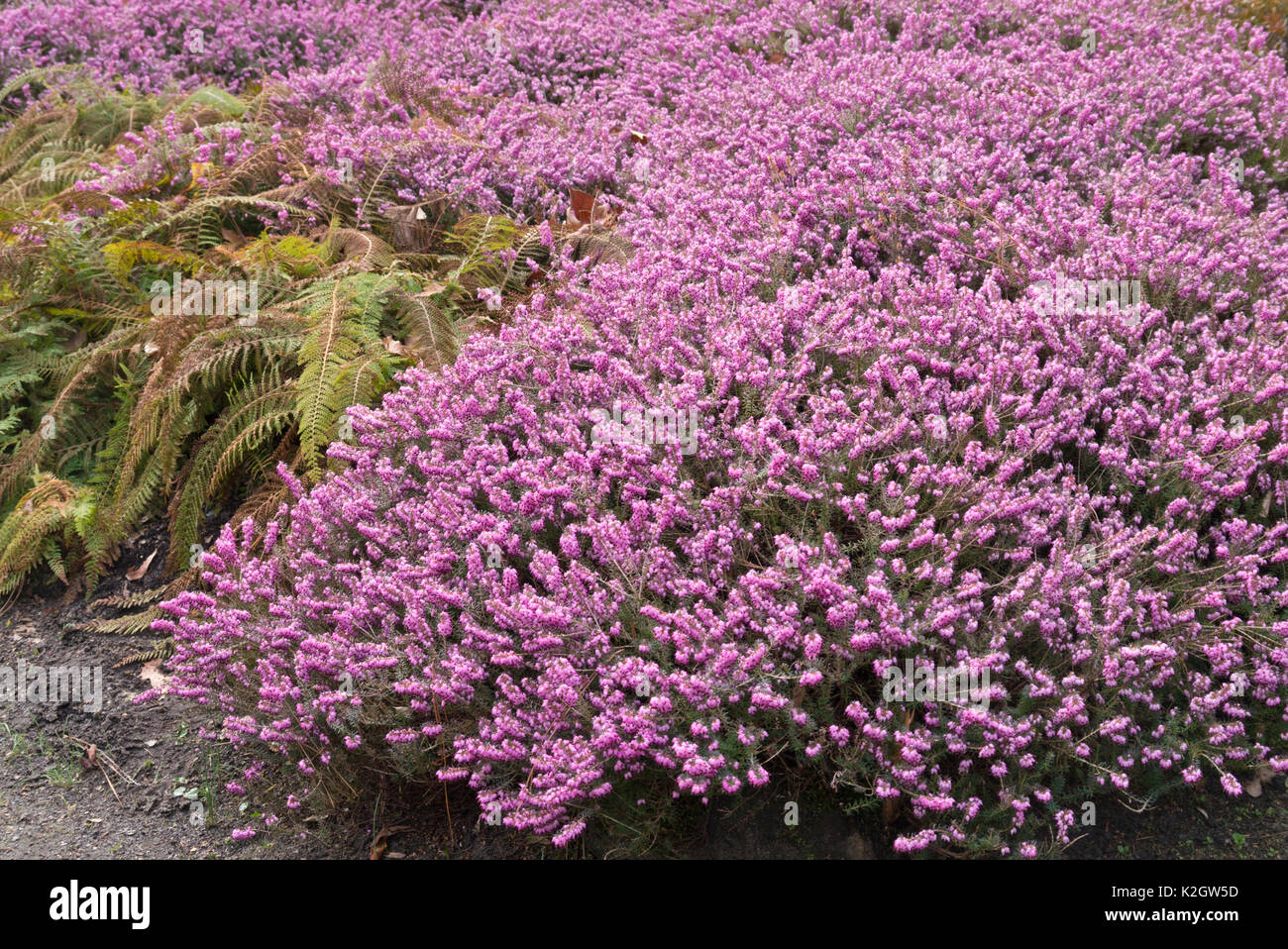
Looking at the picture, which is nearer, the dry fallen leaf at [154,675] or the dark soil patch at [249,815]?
the dark soil patch at [249,815]

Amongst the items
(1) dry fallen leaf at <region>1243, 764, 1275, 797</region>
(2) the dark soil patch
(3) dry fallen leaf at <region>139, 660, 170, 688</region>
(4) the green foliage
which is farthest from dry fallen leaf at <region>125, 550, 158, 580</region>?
(1) dry fallen leaf at <region>1243, 764, 1275, 797</region>

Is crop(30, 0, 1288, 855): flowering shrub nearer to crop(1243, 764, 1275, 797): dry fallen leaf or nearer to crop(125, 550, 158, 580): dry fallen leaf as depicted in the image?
crop(1243, 764, 1275, 797): dry fallen leaf

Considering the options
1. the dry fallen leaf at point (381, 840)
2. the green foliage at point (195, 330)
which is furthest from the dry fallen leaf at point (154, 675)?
the dry fallen leaf at point (381, 840)

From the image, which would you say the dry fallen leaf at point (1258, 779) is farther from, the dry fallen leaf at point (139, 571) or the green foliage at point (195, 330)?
the dry fallen leaf at point (139, 571)

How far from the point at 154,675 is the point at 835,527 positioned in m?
2.58

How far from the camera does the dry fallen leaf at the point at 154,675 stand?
3905 mm

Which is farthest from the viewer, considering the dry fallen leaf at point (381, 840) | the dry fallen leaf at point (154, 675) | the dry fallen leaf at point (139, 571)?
the dry fallen leaf at point (139, 571)

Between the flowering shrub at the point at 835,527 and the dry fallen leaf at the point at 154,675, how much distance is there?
37cm

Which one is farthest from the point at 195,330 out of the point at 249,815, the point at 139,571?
the point at 249,815

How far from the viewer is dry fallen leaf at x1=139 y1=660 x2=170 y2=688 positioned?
3.91 m

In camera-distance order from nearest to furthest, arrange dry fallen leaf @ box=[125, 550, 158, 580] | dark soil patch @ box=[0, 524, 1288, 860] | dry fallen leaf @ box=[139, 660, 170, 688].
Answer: dark soil patch @ box=[0, 524, 1288, 860]
dry fallen leaf @ box=[139, 660, 170, 688]
dry fallen leaf @ box=[125, 550, 158, 580]

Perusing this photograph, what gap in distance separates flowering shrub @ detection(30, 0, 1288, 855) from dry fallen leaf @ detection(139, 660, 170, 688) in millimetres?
369

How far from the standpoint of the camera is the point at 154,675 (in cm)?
396
